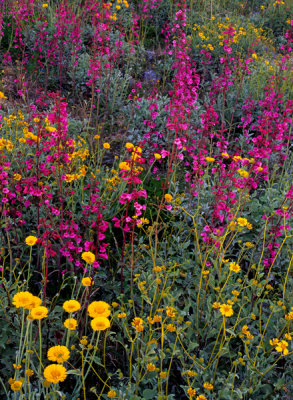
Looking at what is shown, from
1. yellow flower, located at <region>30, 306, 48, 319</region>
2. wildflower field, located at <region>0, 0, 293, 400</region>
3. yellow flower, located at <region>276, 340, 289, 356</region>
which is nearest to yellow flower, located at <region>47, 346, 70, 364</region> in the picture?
wildflower field, located at <region>0, 0, 293, 400</region>

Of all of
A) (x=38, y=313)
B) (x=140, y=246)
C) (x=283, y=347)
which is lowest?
(x=140, y=246)

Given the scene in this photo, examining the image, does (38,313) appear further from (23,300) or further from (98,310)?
(98,310)

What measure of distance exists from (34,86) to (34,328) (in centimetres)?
382

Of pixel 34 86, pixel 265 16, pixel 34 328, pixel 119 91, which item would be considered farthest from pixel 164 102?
pixel 265 16

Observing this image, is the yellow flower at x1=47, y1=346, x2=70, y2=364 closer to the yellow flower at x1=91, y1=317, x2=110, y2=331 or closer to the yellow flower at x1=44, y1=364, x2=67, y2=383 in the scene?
the yellow flower at x1=44, y1=364, x2=67, y2=383

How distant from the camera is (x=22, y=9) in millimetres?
4891

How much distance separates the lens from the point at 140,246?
2498mm

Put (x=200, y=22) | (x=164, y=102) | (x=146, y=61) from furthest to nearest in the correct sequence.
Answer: (x=200, y=22) < (x=146, y=61) < (x=164, y=102)

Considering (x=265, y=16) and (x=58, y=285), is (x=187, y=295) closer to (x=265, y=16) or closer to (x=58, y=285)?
(x=58, y=285)

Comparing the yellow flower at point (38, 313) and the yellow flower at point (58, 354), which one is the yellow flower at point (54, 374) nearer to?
the yellow flower at point (58, 354)

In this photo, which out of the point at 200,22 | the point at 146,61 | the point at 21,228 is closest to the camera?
the point at 21,228

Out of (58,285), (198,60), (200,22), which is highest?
(200,22)

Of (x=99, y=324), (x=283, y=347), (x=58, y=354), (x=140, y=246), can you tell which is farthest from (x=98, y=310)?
(x=140, y=246)

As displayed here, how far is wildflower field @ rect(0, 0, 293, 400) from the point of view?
183 cm
